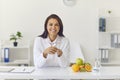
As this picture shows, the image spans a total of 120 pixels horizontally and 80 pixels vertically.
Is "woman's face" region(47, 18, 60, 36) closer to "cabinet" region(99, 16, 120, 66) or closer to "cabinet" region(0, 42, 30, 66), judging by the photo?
"cabinet" region(0, 42, 30, 66)

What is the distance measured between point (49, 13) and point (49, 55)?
2.53m

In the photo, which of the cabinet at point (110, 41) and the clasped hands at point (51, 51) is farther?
the cabinet at point (110, 41)

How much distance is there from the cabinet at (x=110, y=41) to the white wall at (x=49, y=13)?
164 millimetres

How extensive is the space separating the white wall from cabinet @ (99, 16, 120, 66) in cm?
16

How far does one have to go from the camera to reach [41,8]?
5.11m

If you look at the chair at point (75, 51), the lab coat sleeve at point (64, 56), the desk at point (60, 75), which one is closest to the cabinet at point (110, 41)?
the chair at point (75, 51)

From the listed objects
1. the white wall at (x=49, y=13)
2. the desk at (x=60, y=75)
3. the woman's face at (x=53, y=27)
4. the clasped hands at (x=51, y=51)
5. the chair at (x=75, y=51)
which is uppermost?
the white wall at (x=49, y=13)

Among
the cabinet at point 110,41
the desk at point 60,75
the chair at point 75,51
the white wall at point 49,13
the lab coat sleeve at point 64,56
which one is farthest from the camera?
the white wall at point 49,13

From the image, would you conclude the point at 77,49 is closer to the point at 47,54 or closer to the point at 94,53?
the point at 94,53

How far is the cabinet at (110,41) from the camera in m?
4.94

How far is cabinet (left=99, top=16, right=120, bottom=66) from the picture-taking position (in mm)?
4941

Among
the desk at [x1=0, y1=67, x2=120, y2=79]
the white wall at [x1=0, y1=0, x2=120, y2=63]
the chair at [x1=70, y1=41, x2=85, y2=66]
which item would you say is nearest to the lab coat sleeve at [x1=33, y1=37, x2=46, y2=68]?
the desk at [x1=0, y1=67, x2=120, y2=79]

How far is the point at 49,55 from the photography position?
→ 106 inches

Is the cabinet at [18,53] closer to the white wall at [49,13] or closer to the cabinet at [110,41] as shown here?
the white wall at [49,13]
